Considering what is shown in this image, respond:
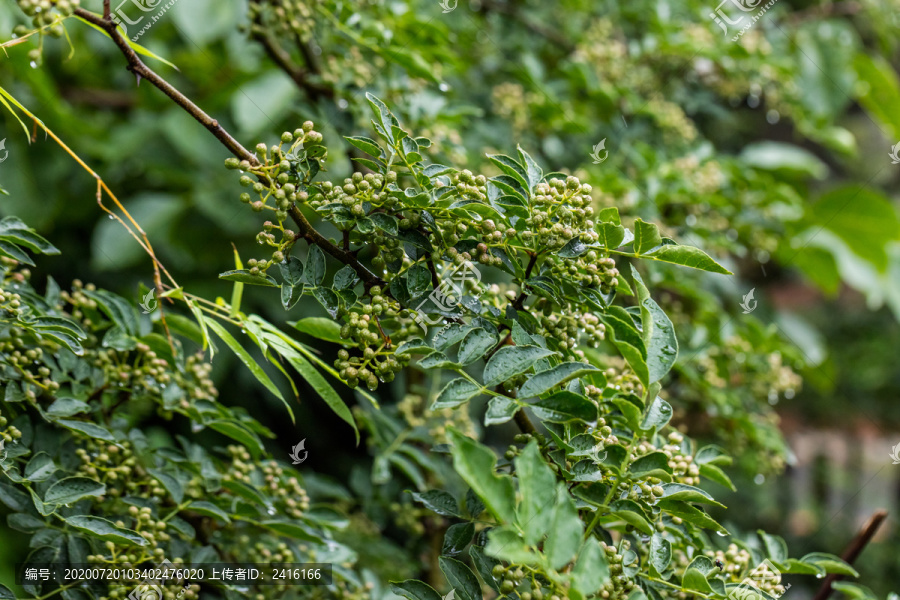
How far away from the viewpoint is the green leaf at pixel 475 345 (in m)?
0.65

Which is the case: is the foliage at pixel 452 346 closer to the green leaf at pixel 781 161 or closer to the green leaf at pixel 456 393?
the green leaf at pixel 456 393

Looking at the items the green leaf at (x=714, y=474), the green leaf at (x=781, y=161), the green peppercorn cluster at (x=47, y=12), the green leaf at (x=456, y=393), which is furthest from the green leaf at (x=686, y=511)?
the green leaf at (x=781, y=161)

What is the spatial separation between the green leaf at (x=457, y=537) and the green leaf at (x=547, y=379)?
18 cm

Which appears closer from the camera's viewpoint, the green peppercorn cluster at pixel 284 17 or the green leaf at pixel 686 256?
the green leaf at pixel 686 256

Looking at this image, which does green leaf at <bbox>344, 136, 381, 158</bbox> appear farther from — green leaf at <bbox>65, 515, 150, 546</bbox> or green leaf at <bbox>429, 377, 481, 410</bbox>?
green leaf at <bbox>65, 515, 150, 546</bbox>

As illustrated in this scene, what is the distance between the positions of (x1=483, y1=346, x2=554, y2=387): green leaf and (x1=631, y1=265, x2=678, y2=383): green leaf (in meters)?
0.11

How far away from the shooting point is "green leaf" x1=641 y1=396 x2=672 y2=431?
2.20ft

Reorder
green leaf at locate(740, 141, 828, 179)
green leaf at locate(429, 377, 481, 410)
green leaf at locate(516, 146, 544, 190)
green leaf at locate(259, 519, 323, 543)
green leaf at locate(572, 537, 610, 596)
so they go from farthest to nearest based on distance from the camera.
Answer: green leaf at locate(740, 141, 828, 179) < green leaf at locate(259, 519, 323, 543) < green leaf at locate(516, 146, 544, 190) < green leaf at locate(429, 377, 481, 410) < green leaf at locate(572, 537, 610, 596)

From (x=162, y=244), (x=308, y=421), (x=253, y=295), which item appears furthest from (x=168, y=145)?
(x=308, y=421)

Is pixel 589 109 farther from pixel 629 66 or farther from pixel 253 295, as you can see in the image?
pixel 253 295

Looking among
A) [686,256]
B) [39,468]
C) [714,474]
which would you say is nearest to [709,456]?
[714,474]

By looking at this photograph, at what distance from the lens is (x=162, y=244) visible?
205cm

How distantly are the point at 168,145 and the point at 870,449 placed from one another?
132 inches

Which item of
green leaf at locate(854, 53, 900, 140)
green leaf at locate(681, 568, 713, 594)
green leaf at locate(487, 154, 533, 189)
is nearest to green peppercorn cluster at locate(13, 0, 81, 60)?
green leaf at locate(487, 154, 533, 189)
